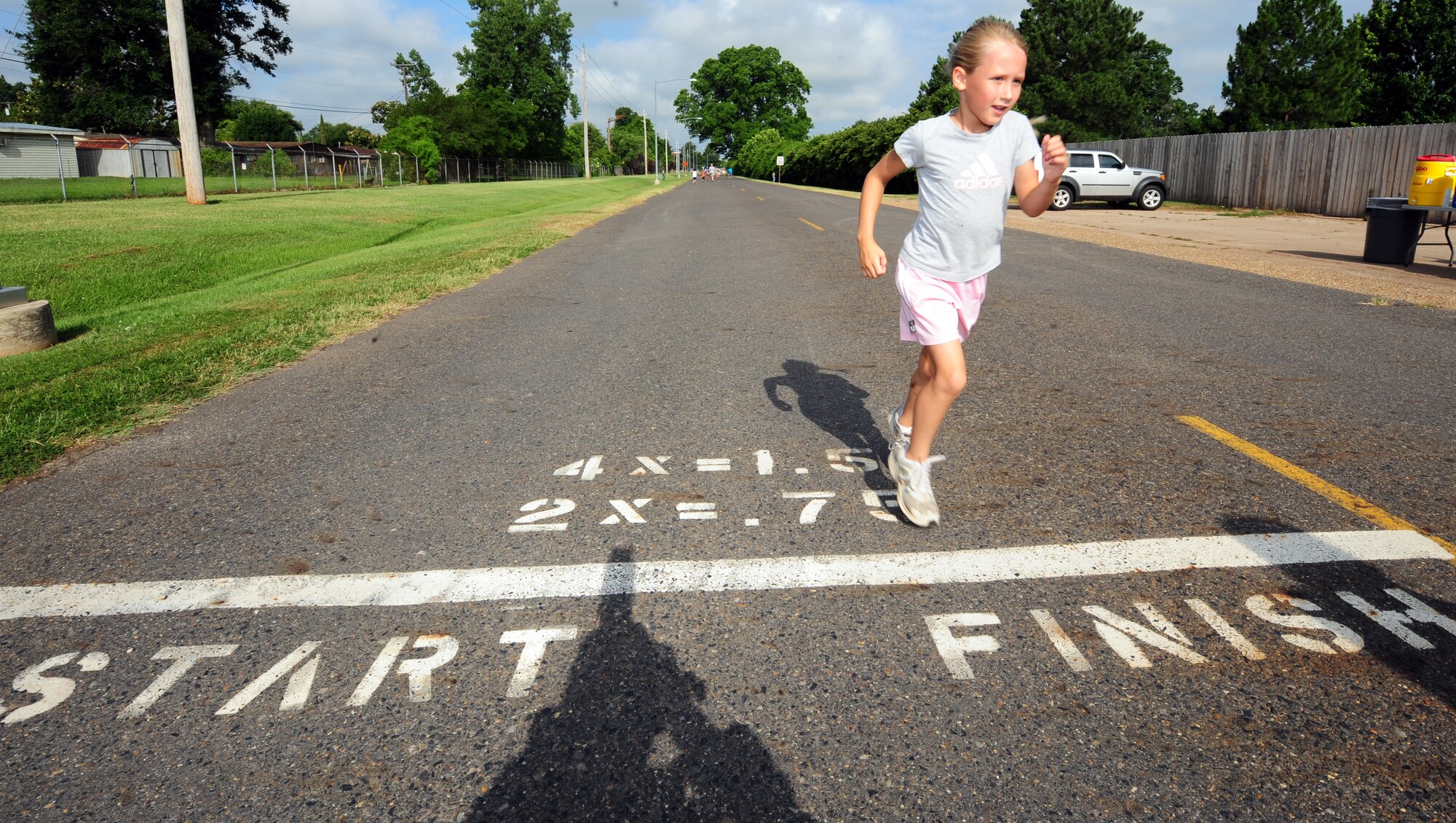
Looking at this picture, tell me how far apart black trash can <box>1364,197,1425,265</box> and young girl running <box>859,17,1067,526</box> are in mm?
11550

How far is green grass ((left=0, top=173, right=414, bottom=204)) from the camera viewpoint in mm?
27672

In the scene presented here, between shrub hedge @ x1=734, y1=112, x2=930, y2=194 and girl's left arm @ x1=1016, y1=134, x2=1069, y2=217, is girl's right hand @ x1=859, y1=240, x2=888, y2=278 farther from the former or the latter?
shrub hedge @ x1=734, y1=112, x2=930, y2=194

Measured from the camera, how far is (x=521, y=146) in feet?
271

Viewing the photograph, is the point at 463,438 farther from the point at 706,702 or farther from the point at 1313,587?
the point at 1313,587

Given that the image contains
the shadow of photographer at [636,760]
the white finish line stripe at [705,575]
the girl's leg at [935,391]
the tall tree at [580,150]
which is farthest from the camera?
the tall tree at [580,150]

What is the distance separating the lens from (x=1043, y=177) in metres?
3.35

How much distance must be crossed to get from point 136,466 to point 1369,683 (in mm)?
4878

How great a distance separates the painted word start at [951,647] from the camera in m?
2.41

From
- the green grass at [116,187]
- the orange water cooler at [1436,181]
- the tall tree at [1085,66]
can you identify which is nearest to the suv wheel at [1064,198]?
the orange water cooler at [1436,181]

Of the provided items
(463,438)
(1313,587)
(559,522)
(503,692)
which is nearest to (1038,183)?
(1313,587)

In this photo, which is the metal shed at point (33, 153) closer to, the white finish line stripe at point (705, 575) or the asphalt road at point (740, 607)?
the asphalt road at point (740, 607)

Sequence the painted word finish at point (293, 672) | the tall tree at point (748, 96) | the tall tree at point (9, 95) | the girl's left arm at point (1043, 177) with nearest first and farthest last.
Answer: the painted word finish at point (293, 672) < the girl's left arm at point (1043, 177) < the tall tree at point (9, 95) < the tall tree at point (748, 96)

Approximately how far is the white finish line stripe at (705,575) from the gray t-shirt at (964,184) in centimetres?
111

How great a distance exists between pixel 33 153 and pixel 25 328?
1894 inches
